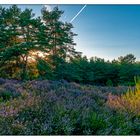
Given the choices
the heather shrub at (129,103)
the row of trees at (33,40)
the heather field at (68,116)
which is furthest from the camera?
the row of trees at (33,40)

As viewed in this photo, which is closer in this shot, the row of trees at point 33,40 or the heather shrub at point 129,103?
the heather shrub at point 129,103

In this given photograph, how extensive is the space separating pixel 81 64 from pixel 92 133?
1.82 metres

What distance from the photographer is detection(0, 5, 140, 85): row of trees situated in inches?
214

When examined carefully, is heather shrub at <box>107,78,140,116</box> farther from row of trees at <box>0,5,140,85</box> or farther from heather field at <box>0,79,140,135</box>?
row of trees at <box>0,5,140,85</box>

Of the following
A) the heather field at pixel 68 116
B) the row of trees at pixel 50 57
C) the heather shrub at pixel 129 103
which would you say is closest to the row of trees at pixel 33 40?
the row of trees at pixel 50 57

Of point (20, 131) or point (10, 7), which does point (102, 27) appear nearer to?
point (10, 7)

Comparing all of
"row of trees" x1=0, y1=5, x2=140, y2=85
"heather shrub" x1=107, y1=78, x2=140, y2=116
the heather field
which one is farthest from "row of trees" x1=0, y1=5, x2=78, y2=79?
"heather shrub" x1=107, y1=78, x2=140, y2=116

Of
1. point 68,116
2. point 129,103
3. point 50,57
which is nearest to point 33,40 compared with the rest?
point 50,57

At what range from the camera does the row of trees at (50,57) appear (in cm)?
544

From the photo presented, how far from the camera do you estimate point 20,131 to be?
3.72 m

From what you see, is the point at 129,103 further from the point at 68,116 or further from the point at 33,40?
the point at 33,40

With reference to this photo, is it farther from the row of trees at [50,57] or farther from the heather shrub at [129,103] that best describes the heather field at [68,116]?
the row of trees at [50,57]

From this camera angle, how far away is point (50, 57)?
18.2 ft
